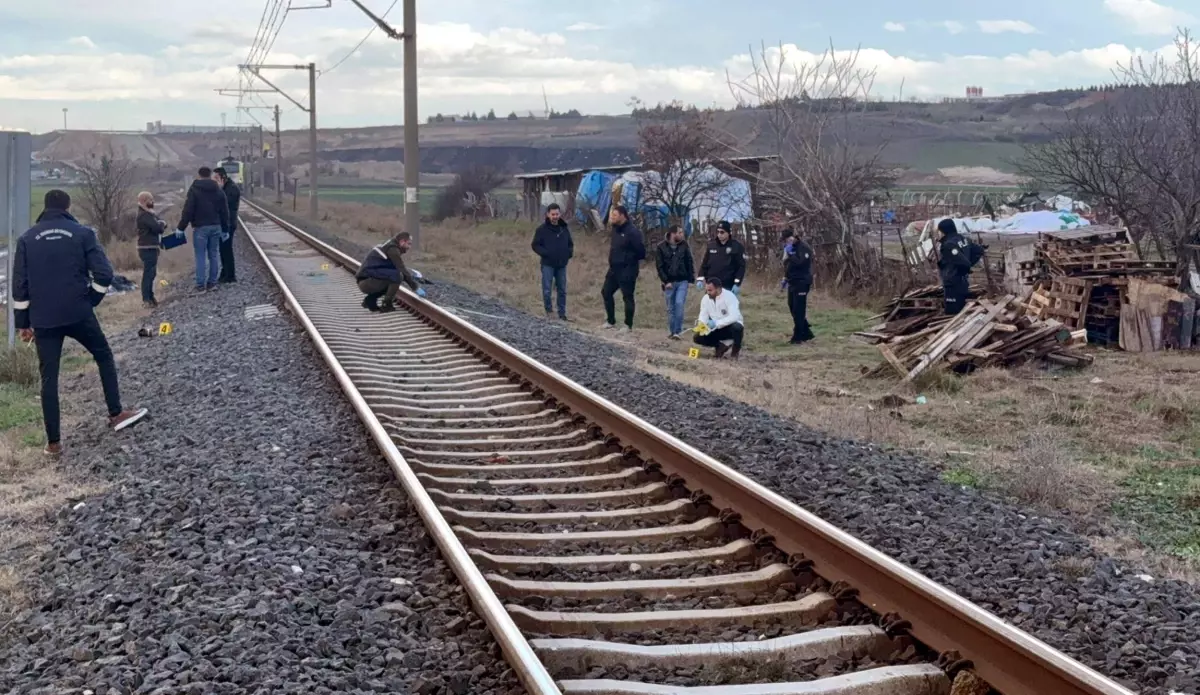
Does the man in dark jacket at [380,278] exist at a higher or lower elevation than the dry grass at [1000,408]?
higher

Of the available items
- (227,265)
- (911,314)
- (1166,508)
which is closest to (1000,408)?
(1166,508)

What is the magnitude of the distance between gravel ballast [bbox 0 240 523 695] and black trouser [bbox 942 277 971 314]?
9.49 m

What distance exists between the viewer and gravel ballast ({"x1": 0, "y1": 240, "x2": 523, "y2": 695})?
453 centimetres

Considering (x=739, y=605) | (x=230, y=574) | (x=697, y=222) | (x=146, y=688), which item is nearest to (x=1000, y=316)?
(x=739, y=605)

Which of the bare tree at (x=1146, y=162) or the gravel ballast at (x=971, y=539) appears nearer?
the gravel ballast at (x=971, y=539)

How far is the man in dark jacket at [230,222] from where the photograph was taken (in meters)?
19.6

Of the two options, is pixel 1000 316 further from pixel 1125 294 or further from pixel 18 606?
pixel 18 606

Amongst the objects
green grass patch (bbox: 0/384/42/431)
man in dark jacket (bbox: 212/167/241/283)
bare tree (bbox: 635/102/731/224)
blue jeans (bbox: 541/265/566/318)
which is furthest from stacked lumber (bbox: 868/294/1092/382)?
bare tree (bbox: 635/102/731/224)

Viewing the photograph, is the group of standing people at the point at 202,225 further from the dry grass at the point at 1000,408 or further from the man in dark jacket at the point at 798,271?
the man in dark jacket at the point at 798,271

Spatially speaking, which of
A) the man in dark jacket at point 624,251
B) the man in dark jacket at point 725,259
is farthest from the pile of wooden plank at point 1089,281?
the man in dark jacket at point 624,251

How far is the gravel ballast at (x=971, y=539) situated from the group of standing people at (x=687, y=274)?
4.83 m

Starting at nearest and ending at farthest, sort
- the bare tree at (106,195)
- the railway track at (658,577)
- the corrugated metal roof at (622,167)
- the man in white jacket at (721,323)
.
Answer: the railway track at (658,577) → the man in white jacket at (721,323) → the corrugated metal roof at (622,167) → the bare tree at (106,195)

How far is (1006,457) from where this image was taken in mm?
9312

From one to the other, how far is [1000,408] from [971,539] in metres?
5.62
